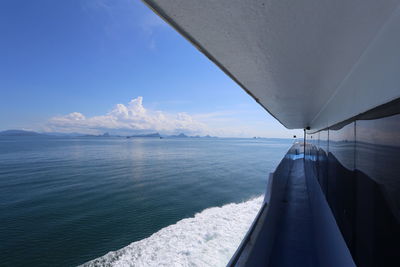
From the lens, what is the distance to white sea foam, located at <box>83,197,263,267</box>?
495 cm

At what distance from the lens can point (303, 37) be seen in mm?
1129

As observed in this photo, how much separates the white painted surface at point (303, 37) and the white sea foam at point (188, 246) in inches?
190

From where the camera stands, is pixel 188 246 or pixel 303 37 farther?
pixel 188 246

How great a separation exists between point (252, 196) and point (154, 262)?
26.6 ft

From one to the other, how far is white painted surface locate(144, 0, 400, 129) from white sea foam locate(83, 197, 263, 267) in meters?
4.81

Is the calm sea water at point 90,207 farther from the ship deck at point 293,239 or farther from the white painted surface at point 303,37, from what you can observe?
the white painted surface at point 303,37

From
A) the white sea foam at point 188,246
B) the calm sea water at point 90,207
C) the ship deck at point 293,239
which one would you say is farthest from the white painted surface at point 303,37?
the calm sea water at point 90,207

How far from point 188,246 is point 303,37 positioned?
19.5 feet

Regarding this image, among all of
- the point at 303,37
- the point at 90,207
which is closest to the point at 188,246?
the point at 303,37

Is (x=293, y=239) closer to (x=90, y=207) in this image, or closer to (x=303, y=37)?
(x=303, y=37)

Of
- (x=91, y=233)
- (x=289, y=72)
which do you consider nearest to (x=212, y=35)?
(x=289, y=72)

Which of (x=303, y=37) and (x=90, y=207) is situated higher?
(x=303, y=37)

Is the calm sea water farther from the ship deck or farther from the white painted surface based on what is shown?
the white painted surface

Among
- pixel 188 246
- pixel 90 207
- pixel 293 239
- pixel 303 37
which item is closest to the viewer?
pixel 303 37
